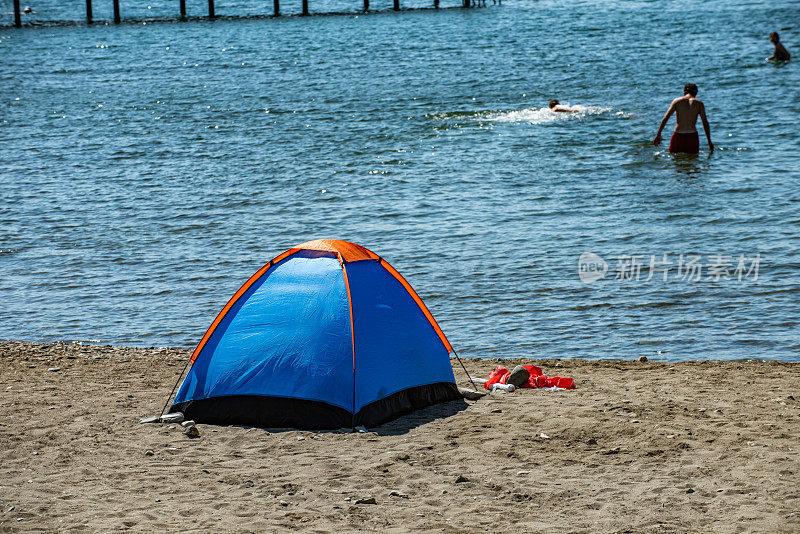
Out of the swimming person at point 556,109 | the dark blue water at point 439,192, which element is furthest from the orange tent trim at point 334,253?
the swimming person at point 556,109

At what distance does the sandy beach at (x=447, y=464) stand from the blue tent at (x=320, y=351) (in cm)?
24

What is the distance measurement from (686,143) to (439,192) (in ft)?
21.5

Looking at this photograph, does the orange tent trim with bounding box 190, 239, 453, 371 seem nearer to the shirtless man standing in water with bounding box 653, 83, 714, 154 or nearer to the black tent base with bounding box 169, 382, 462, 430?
the black tent base with bounding box 169, 382, 462, 430

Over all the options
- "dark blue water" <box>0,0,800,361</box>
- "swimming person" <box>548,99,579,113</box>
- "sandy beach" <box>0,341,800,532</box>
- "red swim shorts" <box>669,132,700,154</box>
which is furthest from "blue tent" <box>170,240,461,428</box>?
"swimming person" <box>548,99,579,113</box>

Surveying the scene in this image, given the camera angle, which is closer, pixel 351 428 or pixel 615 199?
pixel 351 428

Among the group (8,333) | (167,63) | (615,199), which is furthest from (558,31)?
(8,333)

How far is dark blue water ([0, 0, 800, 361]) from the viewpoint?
42.1ft

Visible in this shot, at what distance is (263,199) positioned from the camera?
20.7 meters

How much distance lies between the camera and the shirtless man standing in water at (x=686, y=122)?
21.3 metres

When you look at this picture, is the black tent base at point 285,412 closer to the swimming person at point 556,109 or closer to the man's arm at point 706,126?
the man's arm at point 706,126

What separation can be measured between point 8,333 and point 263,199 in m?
8.79

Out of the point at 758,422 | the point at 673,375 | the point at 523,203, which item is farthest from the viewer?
the point at 523,203

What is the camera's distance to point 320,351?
8602mm

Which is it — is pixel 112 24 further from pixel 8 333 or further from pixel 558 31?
pixel 8 333
